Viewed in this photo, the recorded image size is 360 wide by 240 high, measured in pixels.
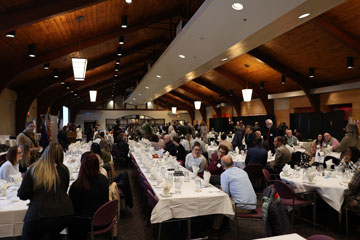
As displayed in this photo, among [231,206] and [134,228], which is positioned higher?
[231,206]

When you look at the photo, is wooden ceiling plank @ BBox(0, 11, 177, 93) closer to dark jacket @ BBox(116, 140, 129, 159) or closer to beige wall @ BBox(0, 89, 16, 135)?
beige wall @ BBox(0, 89, 16, 135)

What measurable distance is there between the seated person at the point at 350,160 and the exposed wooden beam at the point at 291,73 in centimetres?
641

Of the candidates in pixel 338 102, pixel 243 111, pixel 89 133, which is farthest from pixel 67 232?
pixel 243 111

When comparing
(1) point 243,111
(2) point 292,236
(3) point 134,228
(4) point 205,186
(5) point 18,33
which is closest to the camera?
(2) point 292,236

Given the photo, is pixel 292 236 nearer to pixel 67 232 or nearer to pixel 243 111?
pixel 67 232

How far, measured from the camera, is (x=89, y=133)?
1600 cm

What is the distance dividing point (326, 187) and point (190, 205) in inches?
87.6

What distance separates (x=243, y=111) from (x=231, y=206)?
15845 mm

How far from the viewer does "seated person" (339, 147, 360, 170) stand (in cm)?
524

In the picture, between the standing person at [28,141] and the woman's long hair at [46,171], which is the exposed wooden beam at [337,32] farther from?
the standing person at [28,141]

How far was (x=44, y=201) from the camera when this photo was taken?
275cm

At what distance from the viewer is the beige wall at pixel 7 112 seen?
35.9 ft

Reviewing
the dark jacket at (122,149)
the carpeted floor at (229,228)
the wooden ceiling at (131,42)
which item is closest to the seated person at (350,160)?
the carpeted floor at (229,228)

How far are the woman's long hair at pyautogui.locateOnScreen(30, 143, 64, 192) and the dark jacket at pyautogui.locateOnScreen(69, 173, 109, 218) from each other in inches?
19.1
